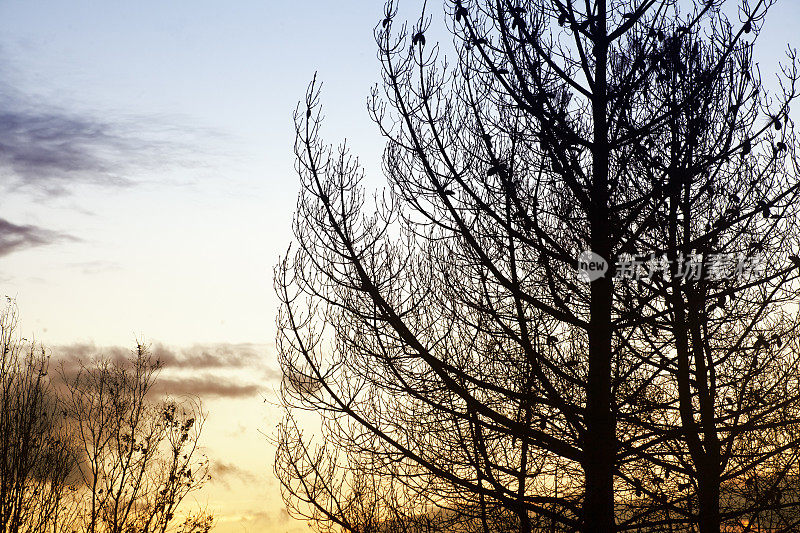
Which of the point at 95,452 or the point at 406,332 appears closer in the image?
the point at 406,332

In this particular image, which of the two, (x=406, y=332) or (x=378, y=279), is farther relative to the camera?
(x=378, y=279)

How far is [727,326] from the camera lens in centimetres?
787

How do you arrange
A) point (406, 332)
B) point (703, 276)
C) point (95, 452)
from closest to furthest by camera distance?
1. point (406, 332)
2. point (703, 276)
3. point (95, 452)

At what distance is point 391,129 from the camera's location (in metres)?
7.20

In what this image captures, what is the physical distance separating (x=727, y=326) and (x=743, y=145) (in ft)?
7.05

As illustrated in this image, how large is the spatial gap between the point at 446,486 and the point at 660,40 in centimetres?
523

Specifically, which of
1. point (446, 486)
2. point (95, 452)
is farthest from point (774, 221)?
point (95, 452)

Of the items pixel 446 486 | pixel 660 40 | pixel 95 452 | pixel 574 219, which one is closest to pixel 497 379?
pixel 446 486

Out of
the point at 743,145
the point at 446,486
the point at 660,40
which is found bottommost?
the point at 446,486

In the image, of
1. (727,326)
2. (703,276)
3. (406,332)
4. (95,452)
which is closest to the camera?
(406,332)

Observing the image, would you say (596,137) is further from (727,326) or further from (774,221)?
(727,326)

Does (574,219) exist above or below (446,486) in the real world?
above

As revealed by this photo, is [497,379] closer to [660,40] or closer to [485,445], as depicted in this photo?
[485,445]

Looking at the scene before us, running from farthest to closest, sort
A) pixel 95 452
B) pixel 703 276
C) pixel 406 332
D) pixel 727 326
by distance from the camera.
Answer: pixel 95 452 → pixel 727 326 → pixel 703 276 → pixel 406 332
